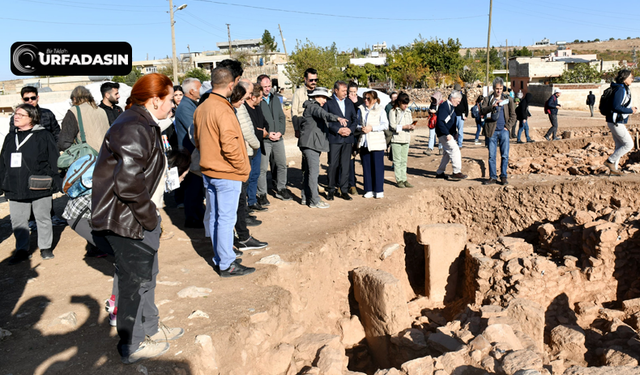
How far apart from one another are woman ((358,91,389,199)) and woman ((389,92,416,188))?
374 millimetres

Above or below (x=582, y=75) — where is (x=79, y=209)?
below

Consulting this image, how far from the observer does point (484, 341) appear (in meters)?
4.09

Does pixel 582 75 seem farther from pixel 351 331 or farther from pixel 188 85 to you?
pixel 351 331

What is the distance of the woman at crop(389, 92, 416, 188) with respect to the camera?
7.90m

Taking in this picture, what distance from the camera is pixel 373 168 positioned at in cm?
768

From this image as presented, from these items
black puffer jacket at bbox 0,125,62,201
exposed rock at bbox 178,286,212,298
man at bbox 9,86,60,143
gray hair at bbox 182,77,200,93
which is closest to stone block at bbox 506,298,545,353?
exposed rock at bbox 178,286,212,298

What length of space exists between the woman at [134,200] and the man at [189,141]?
2990 mm

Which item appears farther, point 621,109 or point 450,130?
point 450,130

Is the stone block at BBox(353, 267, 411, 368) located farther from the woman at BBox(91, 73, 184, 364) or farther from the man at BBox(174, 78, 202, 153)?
the man at BBox(174, 78, 202, 153)

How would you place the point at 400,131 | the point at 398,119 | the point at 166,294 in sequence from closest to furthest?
the point at 166,294 < the point at 398,119 < the point at 400,131

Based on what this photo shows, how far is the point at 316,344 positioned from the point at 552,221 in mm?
5350

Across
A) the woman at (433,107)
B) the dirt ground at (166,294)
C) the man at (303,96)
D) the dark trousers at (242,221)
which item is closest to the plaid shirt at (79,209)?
the dirt ground at (166,294)

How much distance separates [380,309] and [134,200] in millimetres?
3269

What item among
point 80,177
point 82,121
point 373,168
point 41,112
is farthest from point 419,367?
point 41,112
